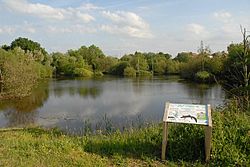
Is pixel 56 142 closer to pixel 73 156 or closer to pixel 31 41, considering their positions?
pixel 73 156

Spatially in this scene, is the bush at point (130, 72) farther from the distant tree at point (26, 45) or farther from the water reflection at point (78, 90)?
the water reflection at point (78, 90)

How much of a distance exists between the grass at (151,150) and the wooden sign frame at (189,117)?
22 cm

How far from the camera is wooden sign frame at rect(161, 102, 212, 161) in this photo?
15.0ft

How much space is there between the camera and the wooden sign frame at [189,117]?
457cm

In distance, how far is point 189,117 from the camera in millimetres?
4816

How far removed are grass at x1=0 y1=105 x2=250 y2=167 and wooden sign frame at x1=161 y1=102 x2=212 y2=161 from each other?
0.72ft

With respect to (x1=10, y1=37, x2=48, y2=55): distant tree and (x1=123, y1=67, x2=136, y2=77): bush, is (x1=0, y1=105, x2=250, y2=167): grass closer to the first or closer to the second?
(x1=123, y1=67, x2=136, y2=77): bush

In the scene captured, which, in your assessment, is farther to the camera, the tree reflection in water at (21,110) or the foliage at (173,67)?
the foliage at (173,67)

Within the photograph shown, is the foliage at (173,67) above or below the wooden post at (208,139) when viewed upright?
above

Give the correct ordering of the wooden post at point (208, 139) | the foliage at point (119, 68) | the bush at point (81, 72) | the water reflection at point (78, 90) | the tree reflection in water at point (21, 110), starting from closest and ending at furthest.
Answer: the wooden post at point (208, 139), the tree reflection in water at point (21, 110), the water reflection at point (78, 90), the bush at point (81, 72), the foliage at point (119, 68)

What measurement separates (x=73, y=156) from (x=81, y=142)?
94 centimetres

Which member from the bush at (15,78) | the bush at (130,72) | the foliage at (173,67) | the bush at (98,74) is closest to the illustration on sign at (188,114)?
the bush at (15,78)

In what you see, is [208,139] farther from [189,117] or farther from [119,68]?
[119,68]

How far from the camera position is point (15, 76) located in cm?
2469
